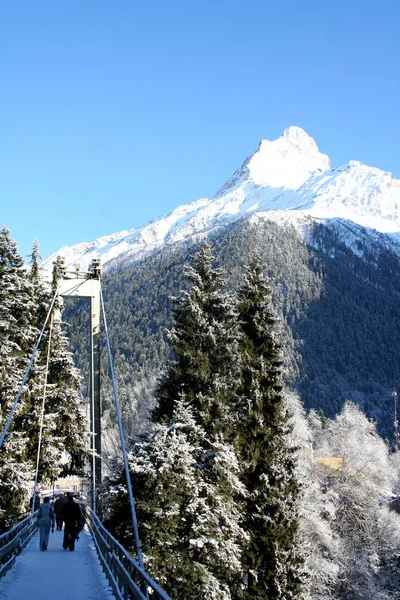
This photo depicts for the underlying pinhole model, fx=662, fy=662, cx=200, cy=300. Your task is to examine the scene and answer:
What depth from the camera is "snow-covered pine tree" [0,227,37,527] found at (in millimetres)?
25453

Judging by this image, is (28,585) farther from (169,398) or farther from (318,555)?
(318,555)

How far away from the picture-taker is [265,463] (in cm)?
2323

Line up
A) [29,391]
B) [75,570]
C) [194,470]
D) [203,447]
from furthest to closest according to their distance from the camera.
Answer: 1. [29,391]
2. [203,447]
3. [194,470]
4. [75,570]

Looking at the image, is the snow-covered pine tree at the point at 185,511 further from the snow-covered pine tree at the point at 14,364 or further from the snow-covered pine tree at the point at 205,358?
the snow-covered pine tree at the point at 14,364

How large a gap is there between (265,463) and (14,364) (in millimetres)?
11672

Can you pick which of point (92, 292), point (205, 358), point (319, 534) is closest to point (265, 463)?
point (205, 358)

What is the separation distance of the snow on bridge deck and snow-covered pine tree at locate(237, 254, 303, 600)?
221 inches

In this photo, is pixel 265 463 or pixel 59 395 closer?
pixel 265 463

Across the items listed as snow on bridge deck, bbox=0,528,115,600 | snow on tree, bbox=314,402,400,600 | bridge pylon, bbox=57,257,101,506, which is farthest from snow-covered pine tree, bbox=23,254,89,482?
snow on tree, bbox=314,402,400,600

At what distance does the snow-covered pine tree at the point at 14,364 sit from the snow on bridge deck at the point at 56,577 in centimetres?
549

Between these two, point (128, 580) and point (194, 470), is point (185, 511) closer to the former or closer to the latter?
point (194, 470)

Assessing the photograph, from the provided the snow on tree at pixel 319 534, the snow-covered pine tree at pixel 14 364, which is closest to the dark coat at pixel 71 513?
the snow-covered pine tree at pixel 14 364

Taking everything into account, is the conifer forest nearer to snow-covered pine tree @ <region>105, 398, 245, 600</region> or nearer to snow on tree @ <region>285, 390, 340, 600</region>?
snow-covered pine tree @ <region>105, 398, 245, 600</region>

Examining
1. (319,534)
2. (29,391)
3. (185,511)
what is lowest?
(319,534)
